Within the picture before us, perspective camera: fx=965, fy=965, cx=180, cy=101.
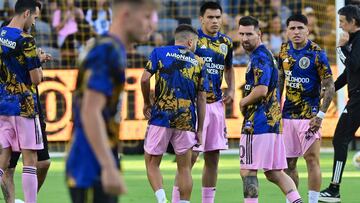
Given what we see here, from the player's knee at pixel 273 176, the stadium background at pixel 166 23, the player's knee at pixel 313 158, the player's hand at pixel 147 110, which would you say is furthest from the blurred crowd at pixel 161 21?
the player's knee at pixel 273 176

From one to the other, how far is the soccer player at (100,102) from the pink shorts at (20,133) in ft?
12.9

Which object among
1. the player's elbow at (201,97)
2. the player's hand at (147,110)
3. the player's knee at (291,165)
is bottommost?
the player's knee at (291,165)

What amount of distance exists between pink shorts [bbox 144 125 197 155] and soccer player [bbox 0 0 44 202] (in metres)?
1.05

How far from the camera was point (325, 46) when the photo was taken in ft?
63.1

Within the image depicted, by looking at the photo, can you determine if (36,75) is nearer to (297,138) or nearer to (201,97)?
(201,97)

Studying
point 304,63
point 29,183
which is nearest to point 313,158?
point 304,63

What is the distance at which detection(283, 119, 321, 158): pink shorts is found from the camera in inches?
395

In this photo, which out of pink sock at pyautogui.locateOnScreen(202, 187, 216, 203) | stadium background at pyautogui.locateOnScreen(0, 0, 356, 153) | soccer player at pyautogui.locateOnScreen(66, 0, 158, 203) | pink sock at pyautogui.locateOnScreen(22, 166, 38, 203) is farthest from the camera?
stadium background at pyautogui.locateOnScreen(0, 0, 356, 153)

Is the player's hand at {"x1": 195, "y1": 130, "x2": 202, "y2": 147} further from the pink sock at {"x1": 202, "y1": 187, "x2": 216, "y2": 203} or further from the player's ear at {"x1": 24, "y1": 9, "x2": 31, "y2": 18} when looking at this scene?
the player's ear at {"x1": 24, "y1": 9, "x2": 31, "y2": 18}

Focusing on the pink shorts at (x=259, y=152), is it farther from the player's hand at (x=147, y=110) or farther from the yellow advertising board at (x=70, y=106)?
the yellow advertising board at (x=70, y=106)

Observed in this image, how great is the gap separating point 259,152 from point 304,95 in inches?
62.0

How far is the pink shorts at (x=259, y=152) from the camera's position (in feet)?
28.5

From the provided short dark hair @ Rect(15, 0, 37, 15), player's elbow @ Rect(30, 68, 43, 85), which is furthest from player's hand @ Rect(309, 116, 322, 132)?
short dark hair @ Rect(15, 0, 37, 15)

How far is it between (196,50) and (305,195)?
2.27m
